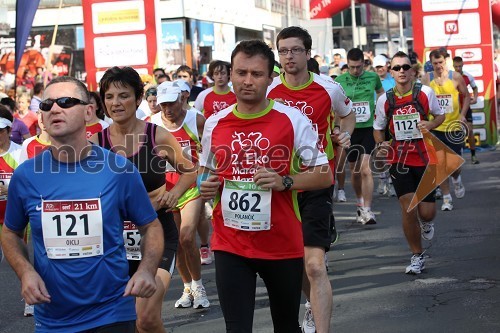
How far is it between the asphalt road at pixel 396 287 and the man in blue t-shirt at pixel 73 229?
3.34 meters

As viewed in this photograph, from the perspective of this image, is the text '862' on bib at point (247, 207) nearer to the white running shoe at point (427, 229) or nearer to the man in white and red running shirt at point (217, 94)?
the white running shoe at point (427, 229)

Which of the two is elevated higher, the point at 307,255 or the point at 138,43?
the point at 138,43

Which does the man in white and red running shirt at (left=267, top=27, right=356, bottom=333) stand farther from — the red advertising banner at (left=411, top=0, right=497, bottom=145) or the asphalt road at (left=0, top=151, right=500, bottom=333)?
the red advertising banner at (left=411, top=0, right=497, bottom=145)

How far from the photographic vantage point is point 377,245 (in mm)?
11742

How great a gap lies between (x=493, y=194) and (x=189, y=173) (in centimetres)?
975

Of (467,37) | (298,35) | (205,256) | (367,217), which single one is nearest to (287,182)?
(298,35)

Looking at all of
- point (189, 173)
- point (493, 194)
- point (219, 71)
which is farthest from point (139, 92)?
→ point (493, 194)

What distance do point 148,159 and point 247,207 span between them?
919 millimetres

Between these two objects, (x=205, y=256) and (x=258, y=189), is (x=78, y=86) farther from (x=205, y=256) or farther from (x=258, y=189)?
(x=205, y=256)

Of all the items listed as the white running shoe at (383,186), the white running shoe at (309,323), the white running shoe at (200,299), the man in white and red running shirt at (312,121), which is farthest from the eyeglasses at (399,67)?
the white running shoe at (383,186)

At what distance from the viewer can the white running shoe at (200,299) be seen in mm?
8867

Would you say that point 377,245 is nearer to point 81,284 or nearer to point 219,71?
point 219,71

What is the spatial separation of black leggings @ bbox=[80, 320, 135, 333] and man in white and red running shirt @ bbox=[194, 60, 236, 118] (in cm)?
891

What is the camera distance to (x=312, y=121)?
7.61 m
